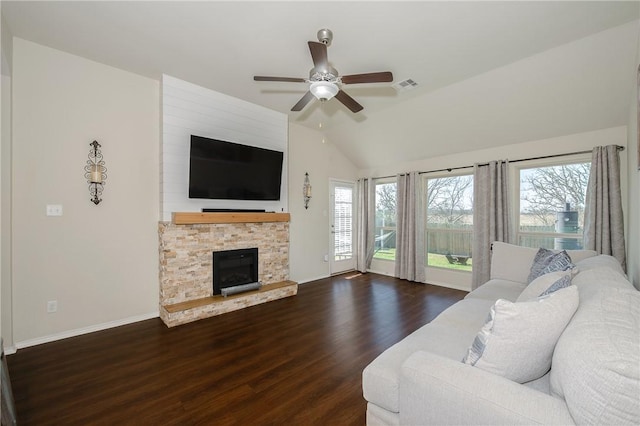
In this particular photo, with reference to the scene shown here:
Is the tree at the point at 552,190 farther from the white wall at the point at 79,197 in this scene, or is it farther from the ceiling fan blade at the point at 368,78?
the white wall at the point at 79,197

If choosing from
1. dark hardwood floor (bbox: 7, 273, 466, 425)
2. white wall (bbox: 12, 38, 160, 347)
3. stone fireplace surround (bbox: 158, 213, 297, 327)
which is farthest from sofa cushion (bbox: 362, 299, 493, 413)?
white wall (bbox: 12, 38, 160, 347)

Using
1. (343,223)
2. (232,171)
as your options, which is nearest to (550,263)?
(232,171)

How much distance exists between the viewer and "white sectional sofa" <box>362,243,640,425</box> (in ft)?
2.73

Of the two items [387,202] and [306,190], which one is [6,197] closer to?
[306,190]

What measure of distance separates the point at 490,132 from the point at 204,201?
14.4 ft

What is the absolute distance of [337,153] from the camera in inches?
233

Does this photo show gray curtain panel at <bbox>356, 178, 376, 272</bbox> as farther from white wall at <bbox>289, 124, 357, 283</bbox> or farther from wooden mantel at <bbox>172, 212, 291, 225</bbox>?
wooden mantel at <bbox>172, 212, 291, 225</bbox>

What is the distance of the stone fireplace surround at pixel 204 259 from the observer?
349 cm

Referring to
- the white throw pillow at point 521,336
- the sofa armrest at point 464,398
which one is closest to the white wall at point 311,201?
the sofa armrest at point 464,398

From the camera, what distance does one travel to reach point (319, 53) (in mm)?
2158

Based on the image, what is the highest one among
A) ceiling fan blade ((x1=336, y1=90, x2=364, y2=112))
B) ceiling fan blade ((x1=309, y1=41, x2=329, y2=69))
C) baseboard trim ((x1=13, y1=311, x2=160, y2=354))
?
ceiling fan blade ((x1=309, y1=41, x2=329, y2=69))

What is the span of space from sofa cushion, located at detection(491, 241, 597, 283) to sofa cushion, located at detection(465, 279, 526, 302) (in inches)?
4.5

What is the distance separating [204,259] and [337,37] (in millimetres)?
3121

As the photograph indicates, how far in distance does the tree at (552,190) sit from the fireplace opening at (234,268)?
4289 millimetres
